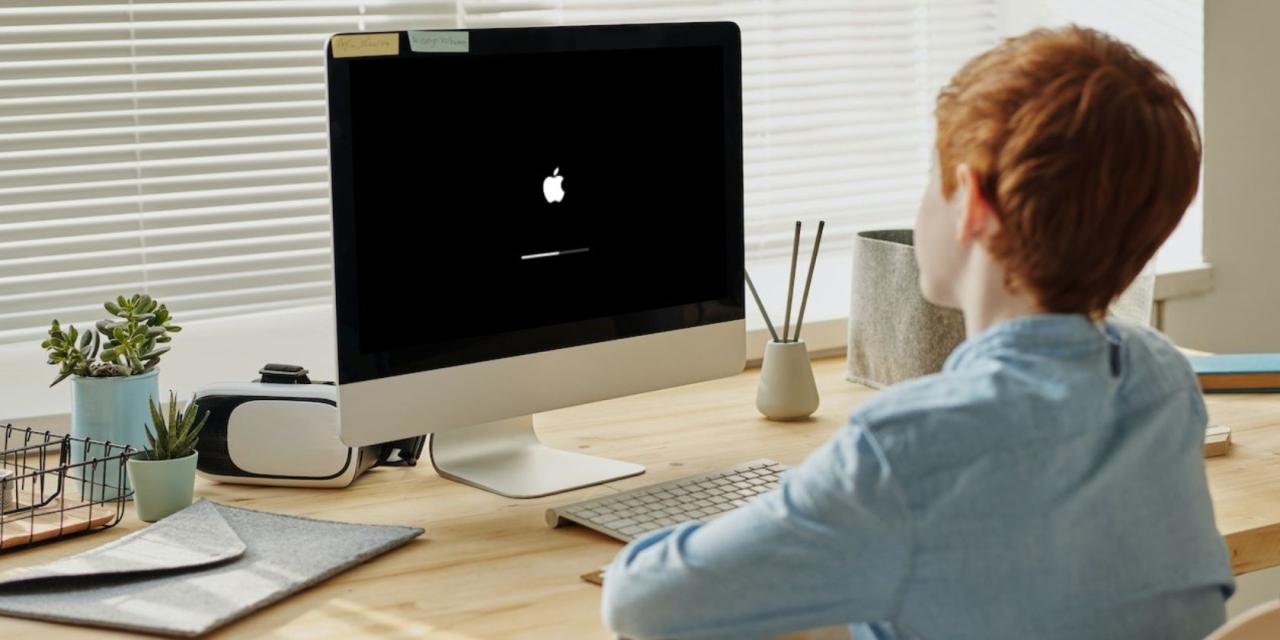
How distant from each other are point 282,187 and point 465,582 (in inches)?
36.5

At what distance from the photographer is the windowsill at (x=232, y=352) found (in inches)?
79.4

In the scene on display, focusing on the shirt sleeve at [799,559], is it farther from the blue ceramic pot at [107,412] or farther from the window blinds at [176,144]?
the window blinds at [176,144]

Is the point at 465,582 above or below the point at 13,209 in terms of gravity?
below

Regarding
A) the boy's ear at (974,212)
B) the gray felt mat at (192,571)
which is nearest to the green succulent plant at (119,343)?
the gray felt mat at (192,571)

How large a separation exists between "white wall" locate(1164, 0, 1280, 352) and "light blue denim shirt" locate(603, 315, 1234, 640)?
1.94 meters

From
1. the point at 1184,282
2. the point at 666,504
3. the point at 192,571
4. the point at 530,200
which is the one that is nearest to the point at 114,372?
the point at 192,571

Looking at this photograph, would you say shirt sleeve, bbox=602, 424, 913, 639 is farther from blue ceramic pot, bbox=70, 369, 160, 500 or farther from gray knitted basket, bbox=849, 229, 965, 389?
gray knitted basket, bbox=849, 229, 965, 389

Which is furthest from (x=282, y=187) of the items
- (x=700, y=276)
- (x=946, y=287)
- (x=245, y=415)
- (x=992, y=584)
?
(x=992, y=584)

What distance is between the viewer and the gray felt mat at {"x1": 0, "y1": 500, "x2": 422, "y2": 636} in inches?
51.6

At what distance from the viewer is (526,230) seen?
1.69 meters

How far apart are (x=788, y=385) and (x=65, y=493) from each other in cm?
90

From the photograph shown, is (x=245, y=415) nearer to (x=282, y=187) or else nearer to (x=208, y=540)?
(x=208, y=540)

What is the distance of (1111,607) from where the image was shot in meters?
1.01

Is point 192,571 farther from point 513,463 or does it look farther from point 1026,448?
point 1026,448
